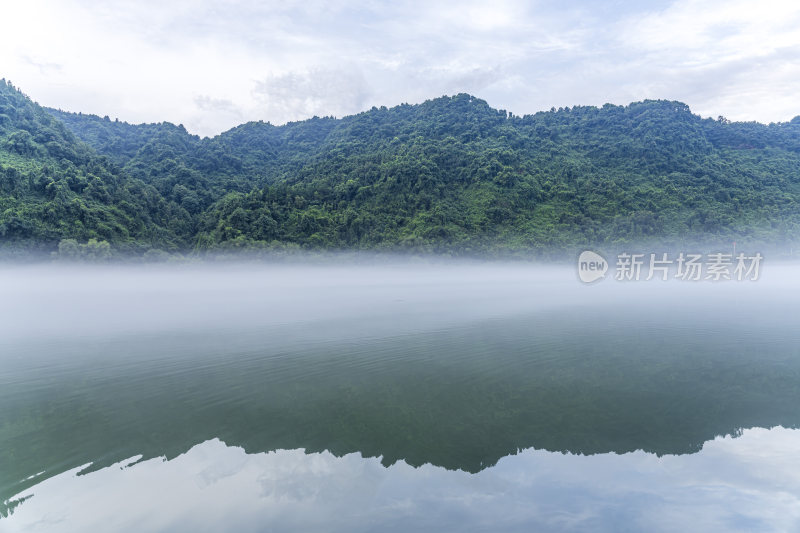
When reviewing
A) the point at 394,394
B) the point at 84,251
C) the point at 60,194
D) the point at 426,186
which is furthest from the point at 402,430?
the point at 426,186

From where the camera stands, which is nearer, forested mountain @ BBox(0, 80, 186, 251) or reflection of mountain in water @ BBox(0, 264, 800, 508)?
reflection of mountain in water @ BBox(0, 264, 800, 508)

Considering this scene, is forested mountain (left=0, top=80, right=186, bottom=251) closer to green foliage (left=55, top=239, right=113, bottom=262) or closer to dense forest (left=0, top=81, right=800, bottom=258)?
dense forest (left=0, top=81, right=800, bottom=258)

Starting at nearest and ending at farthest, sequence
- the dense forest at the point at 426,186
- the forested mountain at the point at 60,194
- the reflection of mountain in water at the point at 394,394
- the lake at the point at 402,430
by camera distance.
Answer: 1. the lake at the point at 402,430
2. the reflection of mountain in water at the point at 394,394
3. the forested mountain at the point at 60,194
4. the dense forest at the point at 426,186

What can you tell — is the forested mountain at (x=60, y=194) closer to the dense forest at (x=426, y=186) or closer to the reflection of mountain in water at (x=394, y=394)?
the dense forest at (x=426, y=186)

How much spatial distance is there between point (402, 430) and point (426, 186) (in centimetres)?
8006

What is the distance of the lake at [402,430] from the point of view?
19.3 feet

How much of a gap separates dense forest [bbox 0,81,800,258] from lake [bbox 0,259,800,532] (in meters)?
52.6

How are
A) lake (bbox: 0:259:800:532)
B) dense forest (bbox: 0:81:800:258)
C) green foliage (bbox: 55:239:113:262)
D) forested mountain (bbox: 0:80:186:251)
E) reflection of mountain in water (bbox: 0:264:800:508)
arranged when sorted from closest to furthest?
lake (bbox: 0:259:800:532) → reflection of mountain in water (bbox: 0:264:800:508) → green foliage (bbox: 55:239:113:262) → forested mountain (bbox: 0:80:186:251) → dense forest (bbox: 0:81:800:258)

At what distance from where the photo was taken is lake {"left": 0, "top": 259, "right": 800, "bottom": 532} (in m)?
5.87

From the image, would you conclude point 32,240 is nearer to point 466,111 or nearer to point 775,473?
point 775,473

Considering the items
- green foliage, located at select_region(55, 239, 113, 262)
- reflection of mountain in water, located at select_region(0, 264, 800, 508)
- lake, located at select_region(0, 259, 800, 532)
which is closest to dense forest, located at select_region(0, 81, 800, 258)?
green foliage, located at select_region(55, 239, 113, 262)

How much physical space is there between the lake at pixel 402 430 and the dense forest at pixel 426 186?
172 feet

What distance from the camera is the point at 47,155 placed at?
2633 inches

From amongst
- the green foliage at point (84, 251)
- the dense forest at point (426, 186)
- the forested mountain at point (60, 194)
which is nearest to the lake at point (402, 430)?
the green foliage at point (84, 251)
